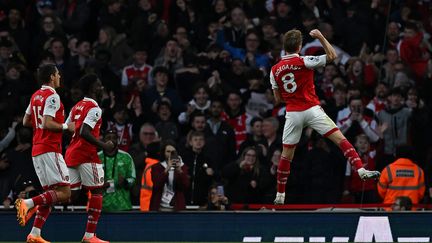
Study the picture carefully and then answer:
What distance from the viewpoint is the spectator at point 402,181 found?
62.7 ft

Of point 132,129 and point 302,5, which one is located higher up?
point 302,5

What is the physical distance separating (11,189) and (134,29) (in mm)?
5047

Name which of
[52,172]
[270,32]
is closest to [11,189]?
[52,172]

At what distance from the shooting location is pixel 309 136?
20.5 m

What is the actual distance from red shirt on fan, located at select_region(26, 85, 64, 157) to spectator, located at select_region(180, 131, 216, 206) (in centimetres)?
379

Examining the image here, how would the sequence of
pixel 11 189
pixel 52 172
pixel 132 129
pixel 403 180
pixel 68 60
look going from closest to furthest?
pixel 52 172
pixel 403 180
pixel 11 189
pixel 132 129
pixel 68 60

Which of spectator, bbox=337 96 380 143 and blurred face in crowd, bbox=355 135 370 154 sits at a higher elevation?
spectator, bbox=337 96 380 143

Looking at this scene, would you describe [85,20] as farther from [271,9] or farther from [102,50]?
[271,9]

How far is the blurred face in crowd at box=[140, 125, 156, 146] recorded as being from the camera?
20688 mm

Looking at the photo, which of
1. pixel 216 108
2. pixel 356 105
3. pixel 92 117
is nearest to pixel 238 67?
pixel 216 108

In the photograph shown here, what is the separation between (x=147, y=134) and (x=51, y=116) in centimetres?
464

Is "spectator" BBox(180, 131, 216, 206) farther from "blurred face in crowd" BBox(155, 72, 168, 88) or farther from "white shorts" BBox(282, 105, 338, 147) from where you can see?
"white shorts" BBox(282, 105, 338, 147)

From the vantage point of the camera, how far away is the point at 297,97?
16.6 m

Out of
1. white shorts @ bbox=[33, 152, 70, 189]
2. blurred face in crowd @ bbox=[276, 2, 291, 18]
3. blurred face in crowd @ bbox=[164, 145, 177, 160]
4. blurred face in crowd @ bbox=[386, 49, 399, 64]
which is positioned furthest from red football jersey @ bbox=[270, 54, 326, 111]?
blurred face in crowd @ bbox=[276, 2, 291, 18]
